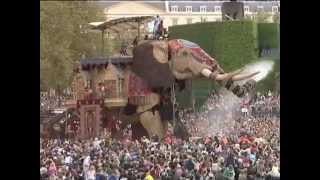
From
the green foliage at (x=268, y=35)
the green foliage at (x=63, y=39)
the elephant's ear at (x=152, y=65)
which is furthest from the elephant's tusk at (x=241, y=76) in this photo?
the green foliage at (x=63, y=39)

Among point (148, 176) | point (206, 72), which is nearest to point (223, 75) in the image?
point (206, 72)

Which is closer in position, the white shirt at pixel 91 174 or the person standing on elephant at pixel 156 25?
the white shirt at pixel 91 174

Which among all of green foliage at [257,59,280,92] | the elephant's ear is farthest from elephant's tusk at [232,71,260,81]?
the elephant's ear

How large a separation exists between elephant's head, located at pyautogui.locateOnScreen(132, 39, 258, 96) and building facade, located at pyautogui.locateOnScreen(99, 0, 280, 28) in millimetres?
280

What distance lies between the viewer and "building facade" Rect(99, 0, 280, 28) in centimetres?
650

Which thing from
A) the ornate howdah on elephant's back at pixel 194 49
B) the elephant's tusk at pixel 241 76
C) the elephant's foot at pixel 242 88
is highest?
the ornate howdah on elephant's back at pixel 194 49

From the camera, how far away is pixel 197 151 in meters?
6.33

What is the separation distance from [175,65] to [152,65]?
0.87ft

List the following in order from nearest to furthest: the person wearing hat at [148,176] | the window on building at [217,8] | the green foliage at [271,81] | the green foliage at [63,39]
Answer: the person wearing hat at [148,176] → the green foliage at [271,81] → the green foliage at [63,39] → the window on building at [217,8]

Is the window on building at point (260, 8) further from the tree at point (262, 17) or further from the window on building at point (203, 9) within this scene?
the window on building at point (203, 9)

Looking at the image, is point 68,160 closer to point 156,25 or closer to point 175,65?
point 175,65

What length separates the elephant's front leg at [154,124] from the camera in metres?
6.39

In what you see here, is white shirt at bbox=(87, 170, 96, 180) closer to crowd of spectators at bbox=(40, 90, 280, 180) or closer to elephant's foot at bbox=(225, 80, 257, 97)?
crowd of spectators at bbox=(40, 90, 280, 180)
